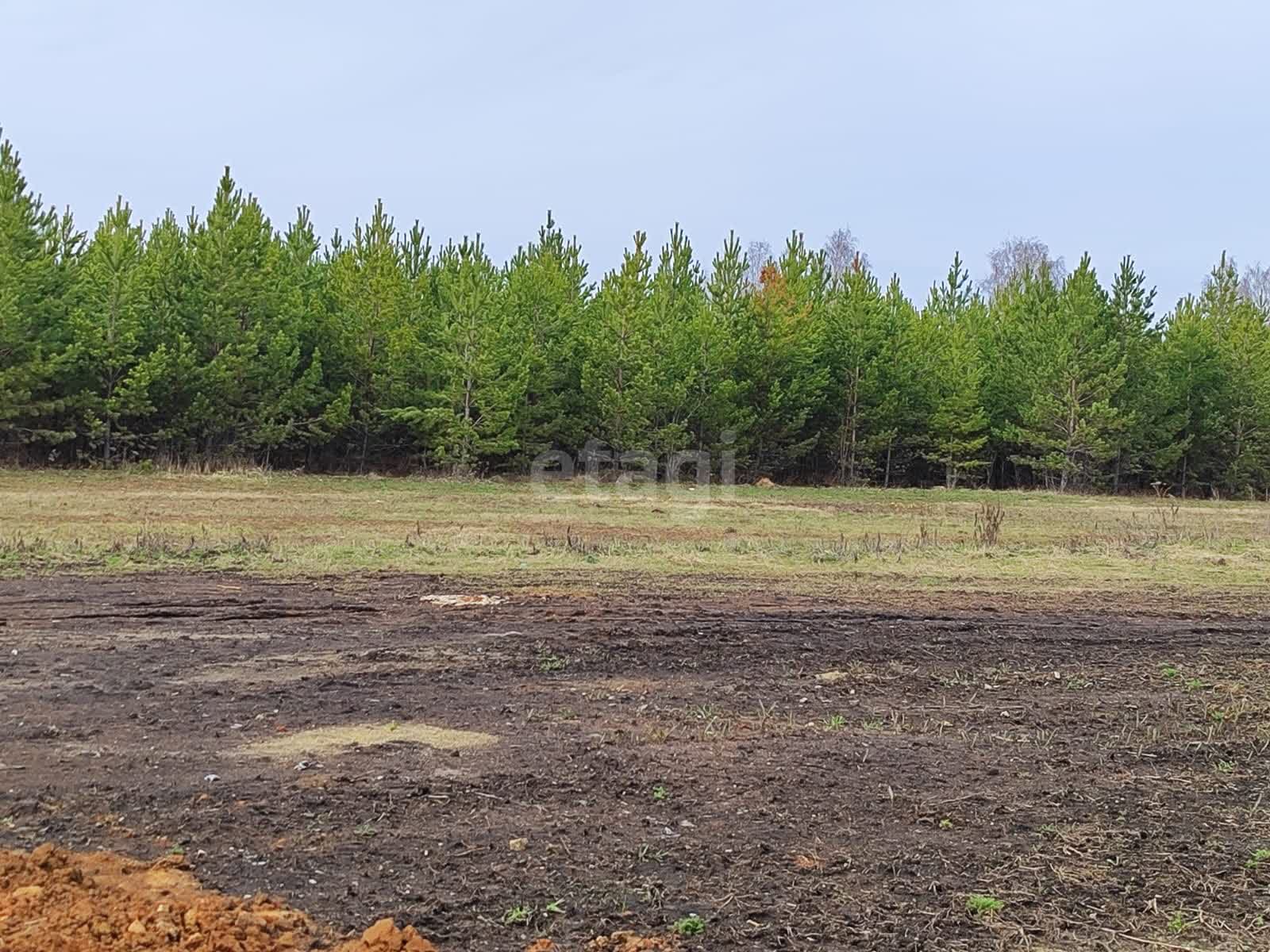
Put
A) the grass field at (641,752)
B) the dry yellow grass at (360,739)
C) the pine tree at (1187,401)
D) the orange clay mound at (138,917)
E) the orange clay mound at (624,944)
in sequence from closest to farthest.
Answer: the orange clay mound at (138,917) → the orange clay mound at (624,944) → the grass field at (641,752) → the dry yellow grass at (360,739) → the pine tree at (1187,401)

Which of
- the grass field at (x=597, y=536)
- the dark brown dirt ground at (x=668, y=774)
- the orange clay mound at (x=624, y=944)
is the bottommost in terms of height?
the orange clay mound at (x=624, y=944)

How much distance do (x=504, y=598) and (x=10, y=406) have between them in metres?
24.7

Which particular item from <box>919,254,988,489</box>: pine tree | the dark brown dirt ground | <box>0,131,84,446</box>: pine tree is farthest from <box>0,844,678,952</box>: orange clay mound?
<box>919,254,988,489</box>: pine tree

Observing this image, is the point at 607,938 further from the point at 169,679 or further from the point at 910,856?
the point at 169,679

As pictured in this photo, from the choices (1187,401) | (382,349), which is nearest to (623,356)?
(382,349)

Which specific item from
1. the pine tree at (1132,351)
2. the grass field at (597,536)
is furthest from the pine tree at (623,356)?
the pine tree at (1132,351)

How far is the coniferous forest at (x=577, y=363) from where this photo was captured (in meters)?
32.5

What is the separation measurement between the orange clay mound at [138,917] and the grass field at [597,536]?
9.72 meters

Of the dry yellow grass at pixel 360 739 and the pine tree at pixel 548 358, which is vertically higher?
the pine tree at pixel 548 358

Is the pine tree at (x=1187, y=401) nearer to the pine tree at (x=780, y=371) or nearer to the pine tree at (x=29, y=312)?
the pine tree at (x=780, y=371)

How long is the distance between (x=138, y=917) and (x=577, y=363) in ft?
113

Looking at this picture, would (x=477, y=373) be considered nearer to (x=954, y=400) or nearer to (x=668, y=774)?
(x=954, y=400)

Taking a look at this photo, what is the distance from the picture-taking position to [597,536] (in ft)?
63.5

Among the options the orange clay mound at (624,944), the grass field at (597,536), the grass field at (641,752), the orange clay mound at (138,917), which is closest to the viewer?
the orange clay mound at (138,917)
